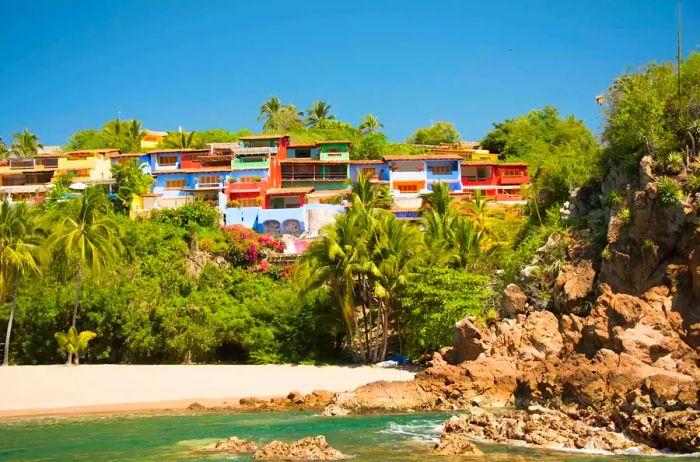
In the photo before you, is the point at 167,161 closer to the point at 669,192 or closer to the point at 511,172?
the point at 511,172

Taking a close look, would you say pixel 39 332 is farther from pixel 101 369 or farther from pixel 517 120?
pixel 517 120

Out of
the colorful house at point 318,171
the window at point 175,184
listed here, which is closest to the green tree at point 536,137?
the colorful house at point 318,171

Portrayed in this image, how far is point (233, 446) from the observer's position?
68.1 ft

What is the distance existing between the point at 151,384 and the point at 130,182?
106ft

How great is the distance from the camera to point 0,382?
31.2 m

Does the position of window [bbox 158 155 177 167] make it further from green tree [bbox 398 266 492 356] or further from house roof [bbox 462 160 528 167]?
green tree [bbox 398 266 492 356]

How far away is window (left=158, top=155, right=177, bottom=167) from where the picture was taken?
7125cm

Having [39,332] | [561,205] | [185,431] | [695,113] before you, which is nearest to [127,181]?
[39,332]

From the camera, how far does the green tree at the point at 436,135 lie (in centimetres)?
9059

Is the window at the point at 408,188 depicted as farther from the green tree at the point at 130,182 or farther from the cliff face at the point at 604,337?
the cliff face at the point at 604,337

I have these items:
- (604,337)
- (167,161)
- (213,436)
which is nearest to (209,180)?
(167,161)

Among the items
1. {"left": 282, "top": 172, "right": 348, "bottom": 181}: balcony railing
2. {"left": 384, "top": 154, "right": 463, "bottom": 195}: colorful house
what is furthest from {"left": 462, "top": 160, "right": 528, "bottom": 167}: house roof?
{"left": 282, "top": 172, "right": 348, "bottom": 181}: balcony railing

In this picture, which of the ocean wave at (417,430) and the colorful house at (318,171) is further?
the colorful house at (318,171)

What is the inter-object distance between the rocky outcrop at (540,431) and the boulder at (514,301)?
317 inches
